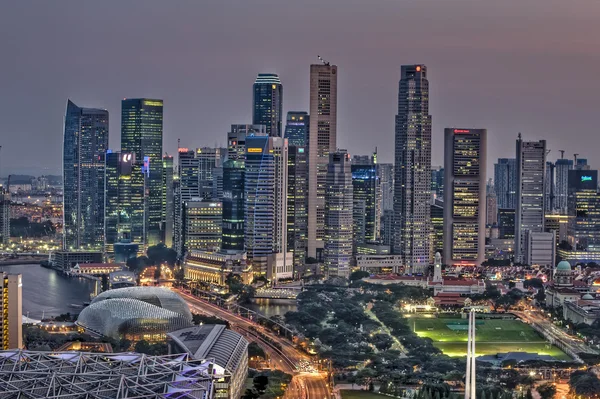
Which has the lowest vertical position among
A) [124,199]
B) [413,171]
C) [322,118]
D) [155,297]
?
[155,297]

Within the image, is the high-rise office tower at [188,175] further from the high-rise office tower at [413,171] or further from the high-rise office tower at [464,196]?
the high-rise office tower at [464,196]

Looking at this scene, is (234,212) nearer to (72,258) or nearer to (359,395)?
(72,258)

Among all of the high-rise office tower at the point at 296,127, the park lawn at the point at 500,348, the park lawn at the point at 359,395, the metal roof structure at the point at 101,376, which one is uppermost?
the high-rise office tower at the point at 296,127

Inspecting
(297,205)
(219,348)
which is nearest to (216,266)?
(297,205)

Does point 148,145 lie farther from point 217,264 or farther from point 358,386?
point 358,386

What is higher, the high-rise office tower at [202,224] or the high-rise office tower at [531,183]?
the high-rise office tower at [531,183]

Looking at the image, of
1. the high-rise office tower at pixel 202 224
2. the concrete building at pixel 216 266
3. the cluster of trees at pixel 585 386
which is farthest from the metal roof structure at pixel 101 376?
the high-rise office tower at pixel 202 224
